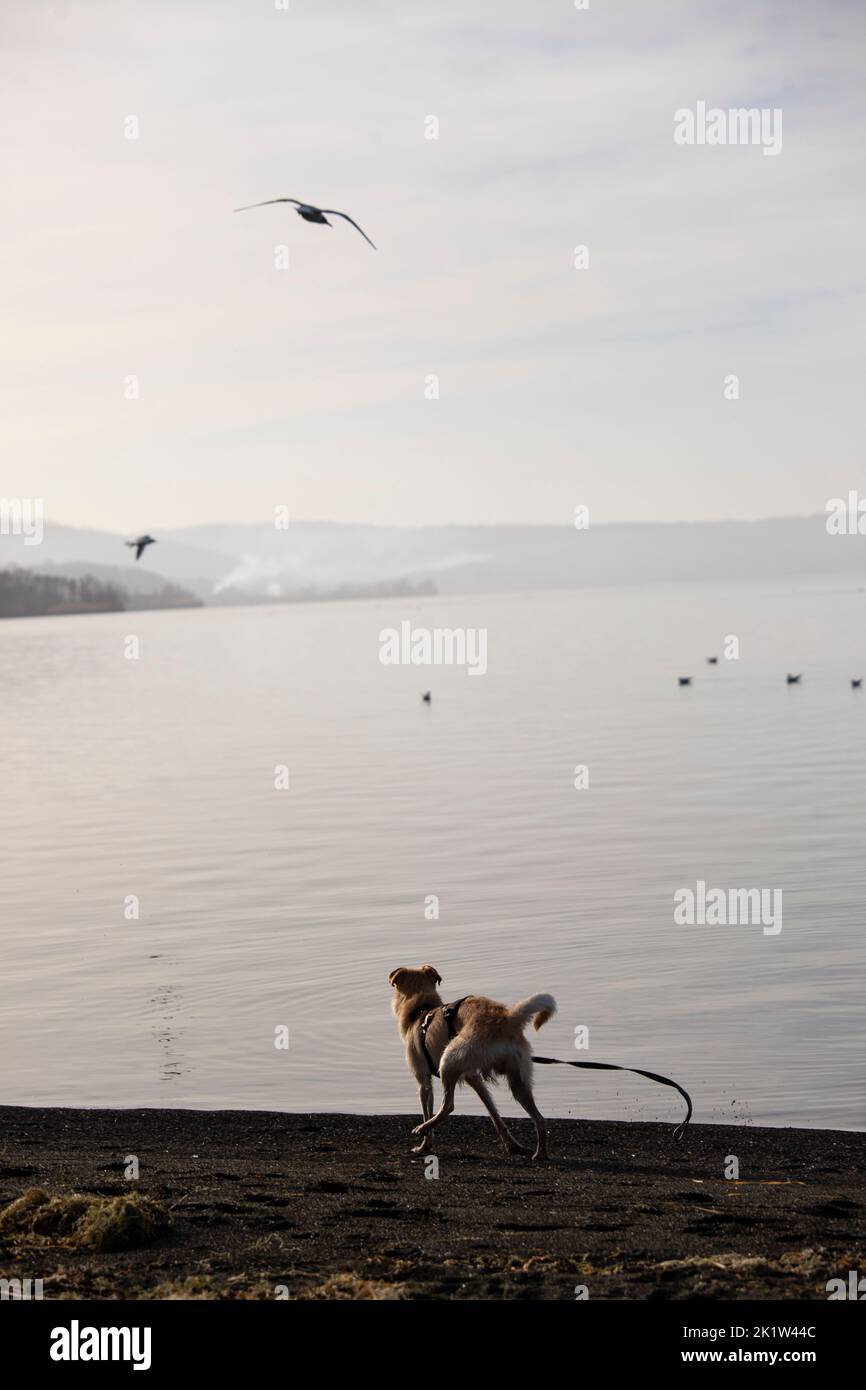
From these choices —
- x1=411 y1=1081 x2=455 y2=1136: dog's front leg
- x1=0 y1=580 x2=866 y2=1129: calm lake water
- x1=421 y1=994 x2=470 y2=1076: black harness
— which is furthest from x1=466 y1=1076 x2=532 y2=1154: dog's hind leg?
x1=0 y1=580 x2=866 y2=1129: calm lake water

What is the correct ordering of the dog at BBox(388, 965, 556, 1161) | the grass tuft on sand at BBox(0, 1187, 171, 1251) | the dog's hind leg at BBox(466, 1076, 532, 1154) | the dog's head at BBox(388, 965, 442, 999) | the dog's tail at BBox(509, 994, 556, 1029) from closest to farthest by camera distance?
the grass tuft on sand at BBox(0, 1187, 171, 1251), the dog's tail at BBox(509, 994, 556, 1029), the dog at BBox(388, 965, 556, 1161), the dog's hind leg at BBox(466, 1076, 532, 1154), the dog's head at BBox(388, 965, 442, 999)

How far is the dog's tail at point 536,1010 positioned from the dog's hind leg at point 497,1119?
658 mm

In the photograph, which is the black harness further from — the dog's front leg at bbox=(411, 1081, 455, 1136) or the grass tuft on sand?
the grass tuft on sand

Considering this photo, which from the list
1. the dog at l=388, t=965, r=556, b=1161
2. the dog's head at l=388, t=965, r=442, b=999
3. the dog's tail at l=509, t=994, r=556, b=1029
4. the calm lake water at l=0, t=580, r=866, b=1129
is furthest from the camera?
the calm lake water at l=0, t=580, r=866, b=1129

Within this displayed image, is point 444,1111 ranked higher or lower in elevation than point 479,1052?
lower

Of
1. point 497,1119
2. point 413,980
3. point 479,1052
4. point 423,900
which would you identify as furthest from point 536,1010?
point 423,900

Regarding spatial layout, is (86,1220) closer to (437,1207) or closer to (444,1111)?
(437,1207)

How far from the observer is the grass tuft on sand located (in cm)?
924

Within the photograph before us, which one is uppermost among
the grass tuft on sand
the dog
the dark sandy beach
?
the dog

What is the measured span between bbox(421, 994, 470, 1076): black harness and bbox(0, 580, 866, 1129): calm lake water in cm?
237

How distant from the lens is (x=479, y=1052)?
11.8 metres

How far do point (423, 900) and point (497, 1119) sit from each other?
1425 cm

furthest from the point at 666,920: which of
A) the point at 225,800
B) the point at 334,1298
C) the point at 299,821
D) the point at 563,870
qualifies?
the point at 225,800
